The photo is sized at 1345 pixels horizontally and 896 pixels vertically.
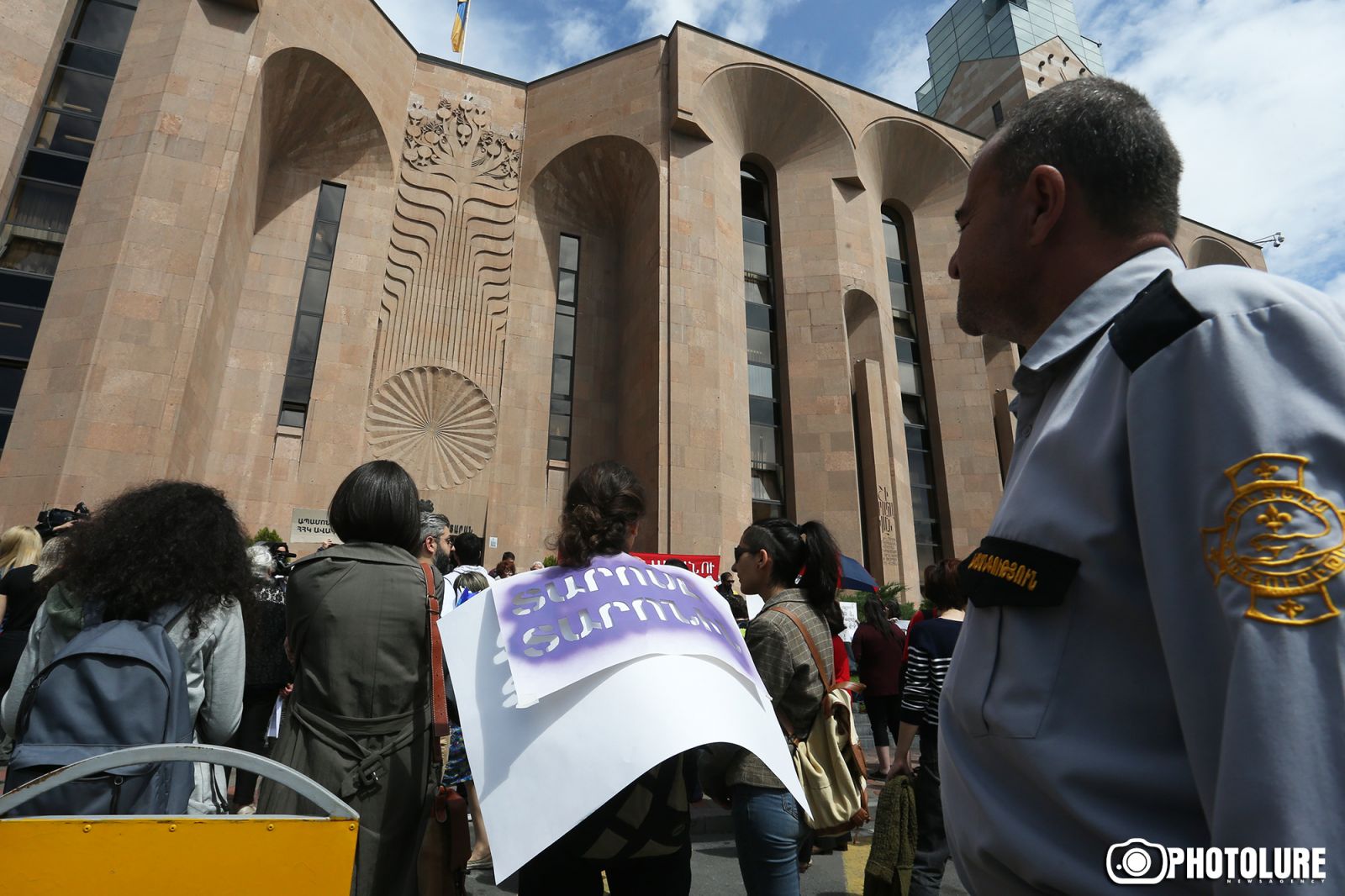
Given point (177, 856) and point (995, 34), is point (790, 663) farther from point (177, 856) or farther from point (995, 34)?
point (995, 34)

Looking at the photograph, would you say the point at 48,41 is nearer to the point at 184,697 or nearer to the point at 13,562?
the point at 13,562

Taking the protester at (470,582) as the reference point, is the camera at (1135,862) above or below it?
below

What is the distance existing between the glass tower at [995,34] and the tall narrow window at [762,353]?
15.8 meters

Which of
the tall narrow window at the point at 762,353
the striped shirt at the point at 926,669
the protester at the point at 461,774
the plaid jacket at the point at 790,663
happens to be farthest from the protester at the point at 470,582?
the tall narrow window at the point at 762,353

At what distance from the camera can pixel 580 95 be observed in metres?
18.8

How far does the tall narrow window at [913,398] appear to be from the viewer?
20547 mm

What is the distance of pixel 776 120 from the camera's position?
20.1m

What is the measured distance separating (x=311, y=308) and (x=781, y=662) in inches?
658

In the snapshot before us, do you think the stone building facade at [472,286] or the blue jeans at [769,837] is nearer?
the blue jeans at [769,837]

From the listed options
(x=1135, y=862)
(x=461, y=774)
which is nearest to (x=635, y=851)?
(x=461, y=774)

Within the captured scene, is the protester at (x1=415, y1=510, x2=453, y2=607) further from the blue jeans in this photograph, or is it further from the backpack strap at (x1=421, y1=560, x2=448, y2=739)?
the blue jeans

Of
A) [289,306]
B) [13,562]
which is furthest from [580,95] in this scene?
[13,562]

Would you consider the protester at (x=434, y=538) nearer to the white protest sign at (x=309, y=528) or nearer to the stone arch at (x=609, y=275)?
the white protest sign at (x=309, y=528)

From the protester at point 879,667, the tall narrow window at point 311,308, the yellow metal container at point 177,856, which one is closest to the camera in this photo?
the yellow metal container at point 177,856
